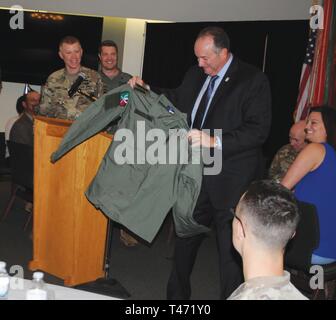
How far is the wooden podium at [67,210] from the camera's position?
4055 millimetres

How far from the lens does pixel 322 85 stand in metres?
5.99

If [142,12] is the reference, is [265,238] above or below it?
below

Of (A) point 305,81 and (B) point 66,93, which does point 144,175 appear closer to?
Answer: (B) point 66,93

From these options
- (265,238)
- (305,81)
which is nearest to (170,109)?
(265,238)

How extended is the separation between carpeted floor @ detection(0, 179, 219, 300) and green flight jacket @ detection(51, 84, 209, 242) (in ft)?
2.63

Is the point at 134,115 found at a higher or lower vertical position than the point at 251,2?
lower

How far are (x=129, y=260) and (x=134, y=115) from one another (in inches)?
75.4

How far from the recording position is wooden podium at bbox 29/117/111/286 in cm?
405

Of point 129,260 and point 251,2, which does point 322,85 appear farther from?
point 129,260

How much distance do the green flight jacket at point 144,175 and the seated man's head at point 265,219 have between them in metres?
1.45

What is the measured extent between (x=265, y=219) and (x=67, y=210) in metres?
2.45

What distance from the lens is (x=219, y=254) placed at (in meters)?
3.67

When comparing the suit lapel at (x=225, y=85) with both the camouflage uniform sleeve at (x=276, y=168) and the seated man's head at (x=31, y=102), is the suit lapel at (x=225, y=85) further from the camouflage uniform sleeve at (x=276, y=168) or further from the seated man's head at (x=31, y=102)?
the seated man's head at (x=31, y=102)
